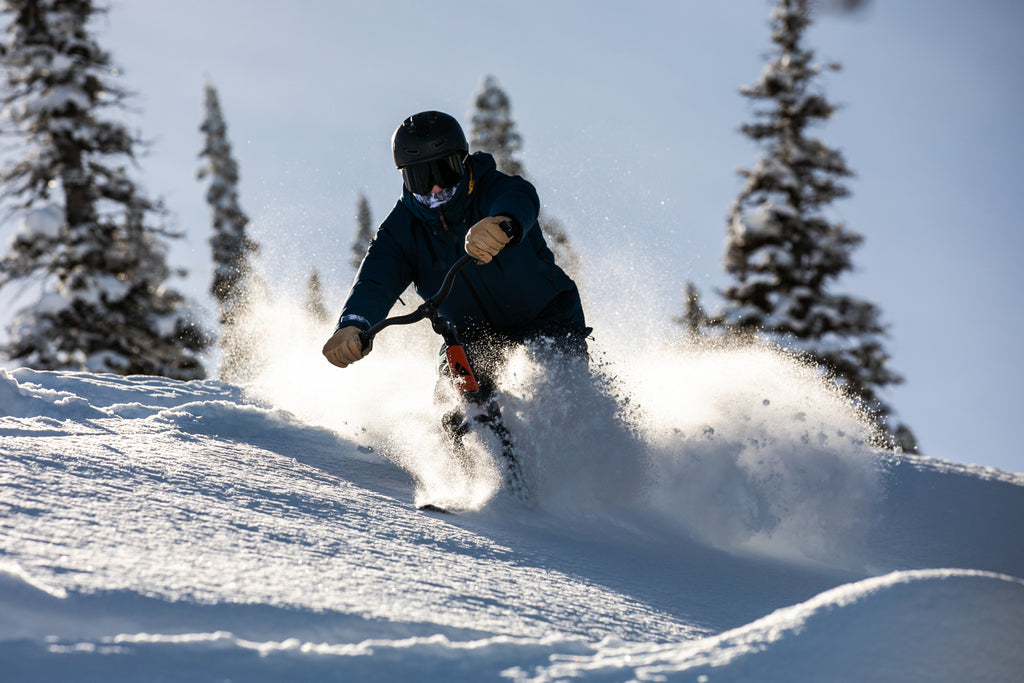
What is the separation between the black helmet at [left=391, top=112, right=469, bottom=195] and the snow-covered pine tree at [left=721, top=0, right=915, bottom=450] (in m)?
15.1

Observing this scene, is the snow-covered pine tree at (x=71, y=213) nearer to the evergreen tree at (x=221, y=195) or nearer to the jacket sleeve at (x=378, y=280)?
the evergreen tree at (x=221, y=195)

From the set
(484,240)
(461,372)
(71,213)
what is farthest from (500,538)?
(71,213)

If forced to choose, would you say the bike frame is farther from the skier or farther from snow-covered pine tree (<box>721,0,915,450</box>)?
snow-covered pine tree (<box>721,0,915,450</box>)

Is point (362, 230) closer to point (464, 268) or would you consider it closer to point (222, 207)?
point (222, 207)

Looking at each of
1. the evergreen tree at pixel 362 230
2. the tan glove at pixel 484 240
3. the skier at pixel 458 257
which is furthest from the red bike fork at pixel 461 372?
the evergreen tree at pixel 362 230

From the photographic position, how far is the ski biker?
4445 mm

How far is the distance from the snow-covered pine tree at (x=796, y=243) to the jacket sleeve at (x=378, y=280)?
14877 mm

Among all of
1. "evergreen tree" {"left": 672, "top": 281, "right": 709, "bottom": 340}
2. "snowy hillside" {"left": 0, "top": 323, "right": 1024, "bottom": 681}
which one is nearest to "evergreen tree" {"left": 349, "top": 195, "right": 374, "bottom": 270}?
"evergreen tree" {"left": 672, "top": 281, "right": 709, "bottom": 340}

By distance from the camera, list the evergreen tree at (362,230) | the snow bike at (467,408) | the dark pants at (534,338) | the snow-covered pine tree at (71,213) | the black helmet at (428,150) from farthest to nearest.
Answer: the evergreen tree at (362,230) → the snow-covered pine tree at (71,213) → the dark pants at (534,338) → the black helmet at (428,150) → the snow bike at (467,408)

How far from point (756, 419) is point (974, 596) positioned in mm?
3493

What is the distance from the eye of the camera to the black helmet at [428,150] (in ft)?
14.8

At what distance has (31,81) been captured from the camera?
682 inches

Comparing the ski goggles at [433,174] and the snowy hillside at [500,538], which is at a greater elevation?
the ski goggles at [433,174]

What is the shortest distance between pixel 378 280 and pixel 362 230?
28753mm
